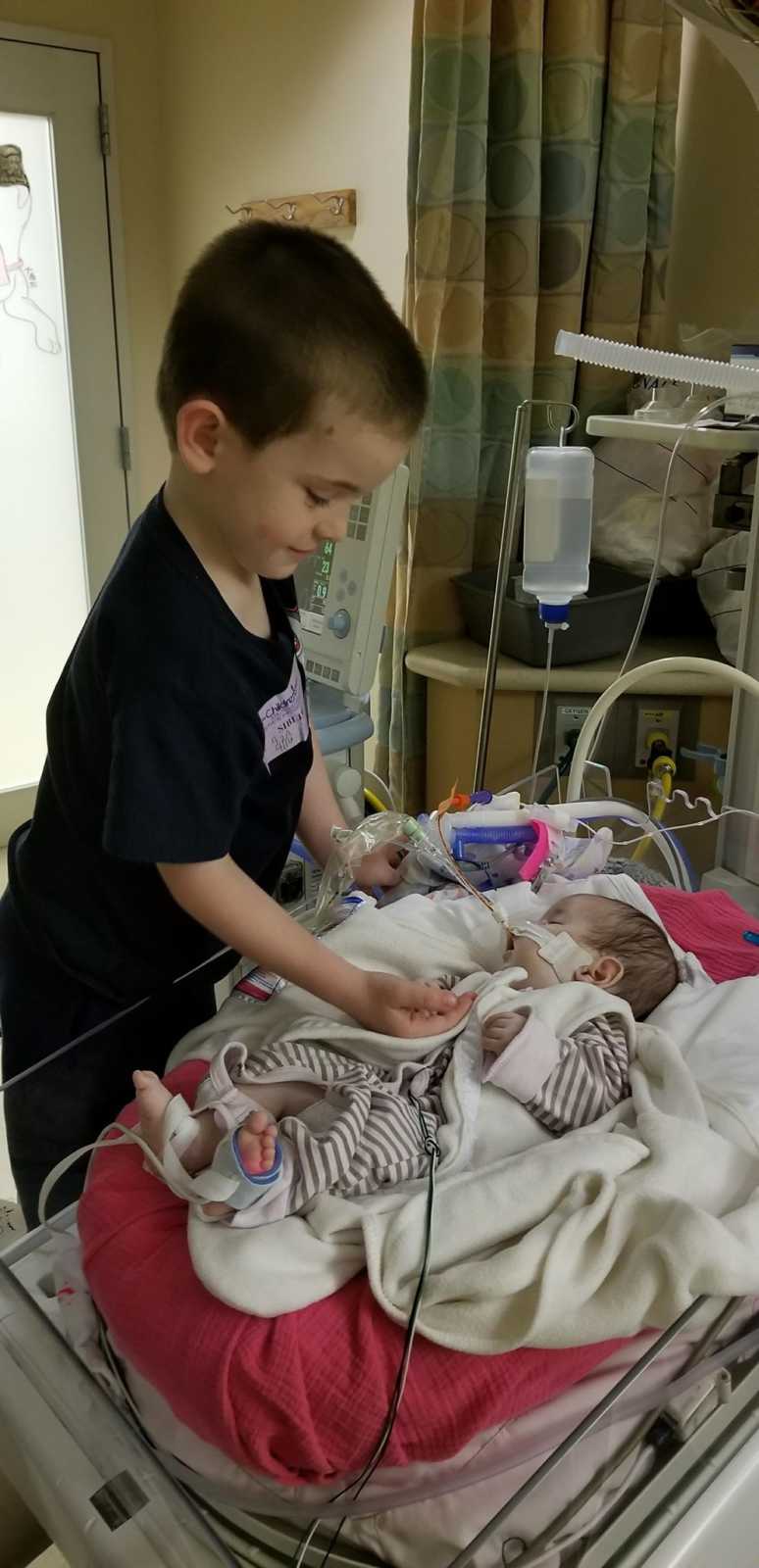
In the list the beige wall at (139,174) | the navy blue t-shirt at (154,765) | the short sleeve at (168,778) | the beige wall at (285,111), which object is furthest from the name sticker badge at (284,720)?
the beige wall at (139,174)

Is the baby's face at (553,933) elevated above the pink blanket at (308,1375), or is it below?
above

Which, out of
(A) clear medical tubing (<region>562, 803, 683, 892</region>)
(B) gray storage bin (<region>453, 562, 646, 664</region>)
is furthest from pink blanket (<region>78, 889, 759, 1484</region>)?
(B) gray storage bin (<region>453, 562, 646, 664</region>)

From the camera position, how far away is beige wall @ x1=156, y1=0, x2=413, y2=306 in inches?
109

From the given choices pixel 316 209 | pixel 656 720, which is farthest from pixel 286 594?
pixel 316 209

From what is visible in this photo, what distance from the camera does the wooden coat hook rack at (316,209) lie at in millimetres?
2881

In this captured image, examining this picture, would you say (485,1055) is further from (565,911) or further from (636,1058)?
(565,911)

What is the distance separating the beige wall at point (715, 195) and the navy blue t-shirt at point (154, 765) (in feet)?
5.58

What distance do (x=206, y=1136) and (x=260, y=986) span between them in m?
0.24

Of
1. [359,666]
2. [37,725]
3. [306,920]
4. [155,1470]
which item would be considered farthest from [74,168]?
[155,1470]

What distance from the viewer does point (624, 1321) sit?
0.77 metres

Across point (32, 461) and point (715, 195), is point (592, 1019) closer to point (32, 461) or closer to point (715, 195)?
point (715, 195)

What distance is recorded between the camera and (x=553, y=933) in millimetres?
1180

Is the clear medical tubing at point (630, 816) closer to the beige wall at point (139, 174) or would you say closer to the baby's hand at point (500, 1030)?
the baby's hand at point (500, 1030)

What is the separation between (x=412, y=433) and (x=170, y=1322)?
0.67 meters
